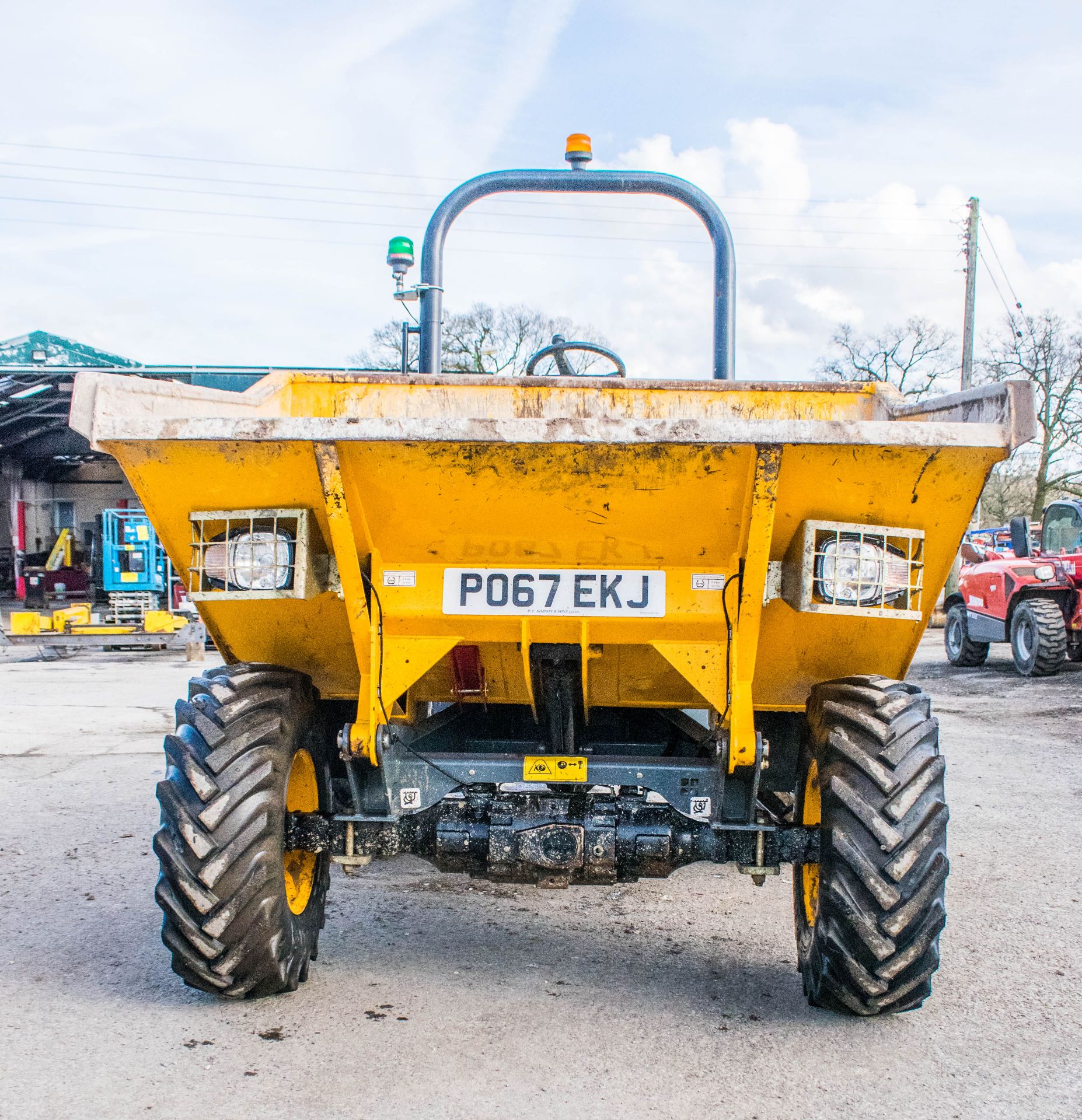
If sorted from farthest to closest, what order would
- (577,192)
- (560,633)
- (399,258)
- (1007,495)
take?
(1007,495) < (399,258) < (577,192) < (560,633)

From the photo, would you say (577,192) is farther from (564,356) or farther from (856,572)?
(856,572)

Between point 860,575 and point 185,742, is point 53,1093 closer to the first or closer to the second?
point 185,742

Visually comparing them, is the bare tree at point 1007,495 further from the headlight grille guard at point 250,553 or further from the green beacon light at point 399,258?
the headlight grille guard at point 250,553

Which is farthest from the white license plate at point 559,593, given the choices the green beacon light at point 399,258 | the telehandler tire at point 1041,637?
the telehandler tire at point 1041,637

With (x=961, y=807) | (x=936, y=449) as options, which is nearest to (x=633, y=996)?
(x=936, y=449)

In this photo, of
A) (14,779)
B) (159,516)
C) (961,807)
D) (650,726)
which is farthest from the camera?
(14,779)

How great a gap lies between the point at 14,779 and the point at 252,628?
417cm

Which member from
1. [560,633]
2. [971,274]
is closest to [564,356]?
[560,633]

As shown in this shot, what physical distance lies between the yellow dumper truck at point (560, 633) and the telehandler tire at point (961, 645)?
38.5ft

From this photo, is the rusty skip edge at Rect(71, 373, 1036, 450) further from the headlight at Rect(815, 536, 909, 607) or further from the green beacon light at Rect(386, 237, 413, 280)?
the green beacon light at Rect(386, 237, 413, 280)

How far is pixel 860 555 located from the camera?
9.35 ft

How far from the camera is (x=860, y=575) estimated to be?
284cm

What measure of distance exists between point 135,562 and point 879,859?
18313 mm

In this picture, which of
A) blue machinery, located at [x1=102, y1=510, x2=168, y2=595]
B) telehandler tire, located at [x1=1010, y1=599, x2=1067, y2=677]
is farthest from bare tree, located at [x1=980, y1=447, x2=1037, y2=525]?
blue machinery, located at [x1=102, y1=510, x2=168, y2=595]
